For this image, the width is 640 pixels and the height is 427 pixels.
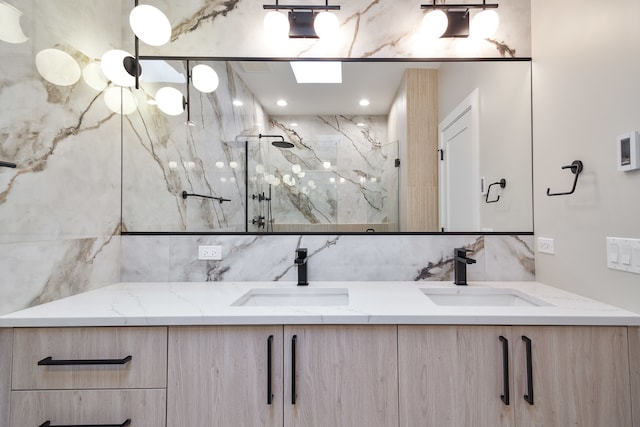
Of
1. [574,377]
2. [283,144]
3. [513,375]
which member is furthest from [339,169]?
[574,377]

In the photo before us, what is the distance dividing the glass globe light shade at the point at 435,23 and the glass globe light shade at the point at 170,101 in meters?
1.49

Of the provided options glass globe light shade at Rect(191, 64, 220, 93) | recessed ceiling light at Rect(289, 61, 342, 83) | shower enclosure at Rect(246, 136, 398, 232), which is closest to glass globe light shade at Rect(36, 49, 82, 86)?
glass globe light shade at Rect(191, 64, 220, 93)

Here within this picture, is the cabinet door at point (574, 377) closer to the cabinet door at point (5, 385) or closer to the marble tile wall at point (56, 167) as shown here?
the cabinet door at point (5, 385)

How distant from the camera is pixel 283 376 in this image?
101cm

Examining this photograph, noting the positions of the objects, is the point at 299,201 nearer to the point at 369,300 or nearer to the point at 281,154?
the point at 281,154

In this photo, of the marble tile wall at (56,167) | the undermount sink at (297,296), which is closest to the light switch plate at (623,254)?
the undermount sink at (297,296)

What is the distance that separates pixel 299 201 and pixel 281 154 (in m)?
0.30

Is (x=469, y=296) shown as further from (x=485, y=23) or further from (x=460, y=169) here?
(x=485, y=23)

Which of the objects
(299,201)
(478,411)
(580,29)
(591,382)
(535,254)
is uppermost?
(580,29)

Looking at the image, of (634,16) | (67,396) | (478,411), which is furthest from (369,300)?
(634,16)

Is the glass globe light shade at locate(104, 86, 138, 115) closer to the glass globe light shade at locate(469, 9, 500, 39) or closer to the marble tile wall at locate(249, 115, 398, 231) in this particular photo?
the marble tile wall at locate(249, 115, 398, 231)

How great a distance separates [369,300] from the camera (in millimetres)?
1210

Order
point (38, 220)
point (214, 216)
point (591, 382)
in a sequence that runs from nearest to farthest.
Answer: point (591, 382) → point (38, 220) → point (214, 216)

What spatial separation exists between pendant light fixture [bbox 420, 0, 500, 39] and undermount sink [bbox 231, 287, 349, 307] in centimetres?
154
